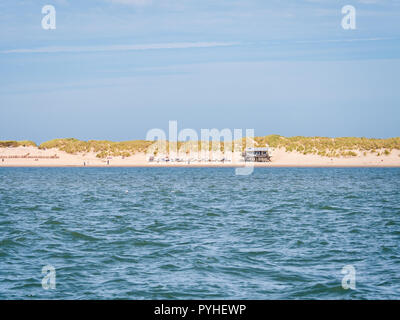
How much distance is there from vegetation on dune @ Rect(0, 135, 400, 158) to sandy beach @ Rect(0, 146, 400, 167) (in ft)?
8.36

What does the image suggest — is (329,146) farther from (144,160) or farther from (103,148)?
(103,148)

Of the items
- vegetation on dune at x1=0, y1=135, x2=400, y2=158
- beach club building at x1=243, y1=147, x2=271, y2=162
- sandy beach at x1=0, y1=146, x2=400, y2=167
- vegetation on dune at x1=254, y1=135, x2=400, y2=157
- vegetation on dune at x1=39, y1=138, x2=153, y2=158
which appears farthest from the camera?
vegetation on dune at x1=39, y1=138, x2=153, y2=158

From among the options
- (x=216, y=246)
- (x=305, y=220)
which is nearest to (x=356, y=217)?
(x=305, y=220)

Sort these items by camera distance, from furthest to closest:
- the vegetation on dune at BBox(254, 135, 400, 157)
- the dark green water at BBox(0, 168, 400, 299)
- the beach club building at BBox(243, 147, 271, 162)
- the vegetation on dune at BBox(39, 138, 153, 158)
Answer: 1. the vegetation on dune at BBox(39, 138, 153, 158)
2. the vegetation on dune at BBox(254, 135, 400, 157)
3. the beach club building at BBox(243, 147, 271, 162)
4. the dark green water at BBox(0, 168, 400, 299)

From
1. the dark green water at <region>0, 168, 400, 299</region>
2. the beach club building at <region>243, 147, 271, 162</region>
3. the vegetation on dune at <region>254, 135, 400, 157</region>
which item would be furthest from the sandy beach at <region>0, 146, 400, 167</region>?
the dark green water at <region>0, 168, 400, 299</region>

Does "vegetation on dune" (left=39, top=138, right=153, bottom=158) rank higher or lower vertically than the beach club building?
higher

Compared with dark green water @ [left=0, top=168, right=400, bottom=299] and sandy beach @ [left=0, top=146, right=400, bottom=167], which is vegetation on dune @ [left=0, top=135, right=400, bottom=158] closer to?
sandy beach @ [left=0, top=146, right=400, bottom=167]

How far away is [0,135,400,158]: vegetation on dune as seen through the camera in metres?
125

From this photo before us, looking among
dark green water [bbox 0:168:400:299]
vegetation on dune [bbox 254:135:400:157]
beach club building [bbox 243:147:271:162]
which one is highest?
vegetation on dune [bbox 254:135:400:157]

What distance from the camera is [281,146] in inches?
5320

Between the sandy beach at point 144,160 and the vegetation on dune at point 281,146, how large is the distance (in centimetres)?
255

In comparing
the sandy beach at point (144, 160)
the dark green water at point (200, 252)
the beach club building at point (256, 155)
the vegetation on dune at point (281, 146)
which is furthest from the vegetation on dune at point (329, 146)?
the dark green water at point (200, 252)

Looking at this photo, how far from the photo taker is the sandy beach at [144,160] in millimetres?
115831

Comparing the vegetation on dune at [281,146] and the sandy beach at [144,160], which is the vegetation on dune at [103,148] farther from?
the sandy beach at [144,160]
